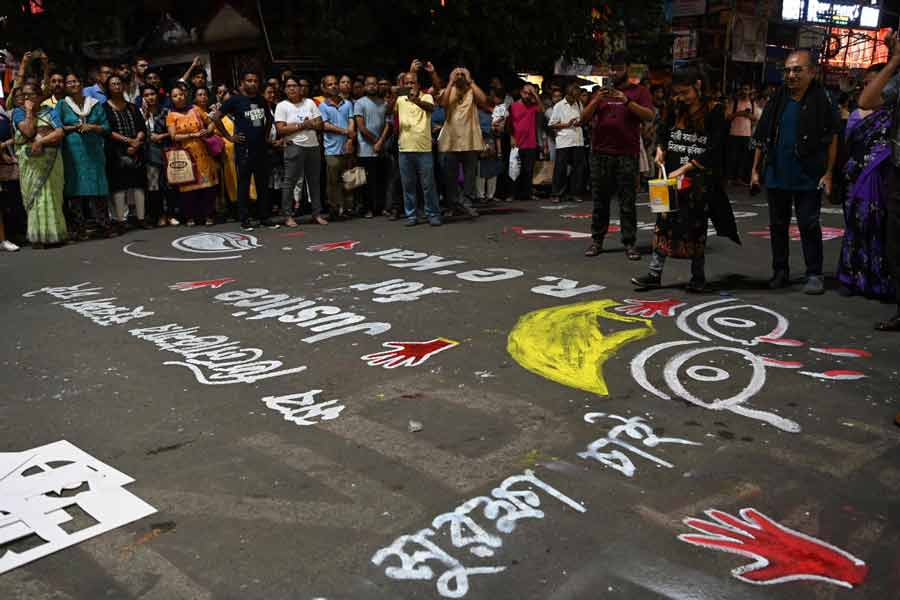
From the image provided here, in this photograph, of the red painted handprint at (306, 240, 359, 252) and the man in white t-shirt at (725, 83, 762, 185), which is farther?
the man in white t-shirt at (725, 83, 762, 185)

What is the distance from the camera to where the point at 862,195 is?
6539 mm

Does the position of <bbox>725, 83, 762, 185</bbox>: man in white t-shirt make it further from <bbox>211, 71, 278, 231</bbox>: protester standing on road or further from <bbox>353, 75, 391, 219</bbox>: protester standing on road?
<bbox>211, 71, 278, 231</bbox>: protester standing on road

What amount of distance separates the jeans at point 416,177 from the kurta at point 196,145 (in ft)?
8.55

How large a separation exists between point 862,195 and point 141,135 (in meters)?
8.25

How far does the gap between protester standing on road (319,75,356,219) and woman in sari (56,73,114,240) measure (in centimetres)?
277

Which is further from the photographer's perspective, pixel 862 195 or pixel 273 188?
pixel 273 188

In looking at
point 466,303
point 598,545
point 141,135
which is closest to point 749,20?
point 141,135

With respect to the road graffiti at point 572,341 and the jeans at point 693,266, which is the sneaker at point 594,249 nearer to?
the jeans at point 693,266

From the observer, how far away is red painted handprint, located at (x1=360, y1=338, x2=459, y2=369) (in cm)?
492

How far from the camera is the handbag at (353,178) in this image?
11219 mm

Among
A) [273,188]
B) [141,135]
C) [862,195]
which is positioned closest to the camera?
[862,195]

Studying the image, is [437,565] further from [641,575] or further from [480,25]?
[480,25]

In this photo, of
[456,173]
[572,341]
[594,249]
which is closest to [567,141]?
[456,173]

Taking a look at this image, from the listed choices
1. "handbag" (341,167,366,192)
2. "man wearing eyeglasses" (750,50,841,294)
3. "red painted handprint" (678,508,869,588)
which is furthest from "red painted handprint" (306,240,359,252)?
"red painted handprint" (678,508,869,588)
